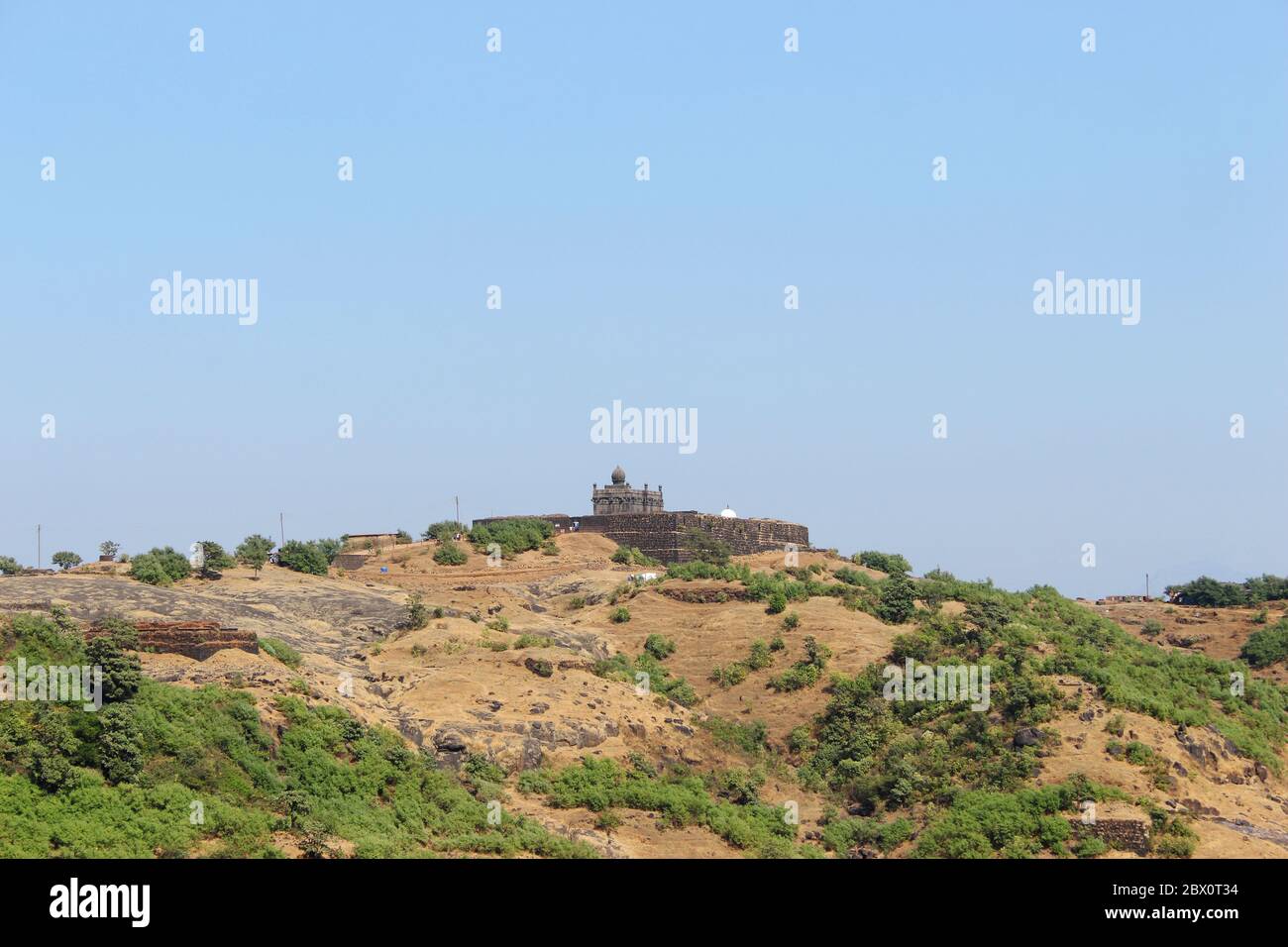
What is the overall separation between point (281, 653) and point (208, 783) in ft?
34.4

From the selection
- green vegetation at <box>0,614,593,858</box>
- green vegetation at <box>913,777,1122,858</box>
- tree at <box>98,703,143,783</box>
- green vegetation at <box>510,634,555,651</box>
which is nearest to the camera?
green vegetation at <box>0,614,593,858</box>

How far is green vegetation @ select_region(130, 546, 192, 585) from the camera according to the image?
58875mm

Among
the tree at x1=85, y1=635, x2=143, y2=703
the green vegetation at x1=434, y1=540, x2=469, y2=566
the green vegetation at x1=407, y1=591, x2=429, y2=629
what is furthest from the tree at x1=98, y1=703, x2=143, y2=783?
the green vegetation at x1=434, y1=540, x2=469, y2=566

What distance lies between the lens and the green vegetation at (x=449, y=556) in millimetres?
77519

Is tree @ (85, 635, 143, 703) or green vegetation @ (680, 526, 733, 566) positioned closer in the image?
tree @ (85, 635, 143, 703)

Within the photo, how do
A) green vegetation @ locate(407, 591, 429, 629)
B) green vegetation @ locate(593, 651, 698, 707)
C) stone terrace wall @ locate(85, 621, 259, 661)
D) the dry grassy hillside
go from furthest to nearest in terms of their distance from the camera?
green vegetation @ locate(407, 591, 429, 629)
green vegetation @ locate(593, 651, 698, 707)
stone terrace wall @ locate(85, 621, 259, 661)
the dry grassy hillside

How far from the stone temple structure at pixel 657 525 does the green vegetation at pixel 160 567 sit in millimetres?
24841

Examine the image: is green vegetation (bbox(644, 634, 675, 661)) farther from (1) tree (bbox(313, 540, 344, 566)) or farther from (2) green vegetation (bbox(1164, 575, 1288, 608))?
(2) green vegetation (bbox(1164, 575, 1288, 608))

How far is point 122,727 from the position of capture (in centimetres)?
3709

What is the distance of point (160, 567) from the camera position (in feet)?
197

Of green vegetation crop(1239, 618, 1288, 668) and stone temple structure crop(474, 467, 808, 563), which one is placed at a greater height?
stone temple structure crop(474, 467, 808, 563)

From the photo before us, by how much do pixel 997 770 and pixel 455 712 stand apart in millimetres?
14561

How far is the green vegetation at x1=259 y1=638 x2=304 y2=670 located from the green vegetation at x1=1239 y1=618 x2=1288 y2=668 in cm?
4387

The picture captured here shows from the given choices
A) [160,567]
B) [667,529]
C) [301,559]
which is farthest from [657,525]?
[160,567]
